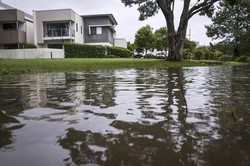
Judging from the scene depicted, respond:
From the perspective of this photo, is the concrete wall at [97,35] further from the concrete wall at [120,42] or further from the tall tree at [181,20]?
the tall tree at [181,20]

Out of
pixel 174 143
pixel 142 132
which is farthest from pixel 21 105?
pixel 174 143

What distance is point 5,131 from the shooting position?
184cm

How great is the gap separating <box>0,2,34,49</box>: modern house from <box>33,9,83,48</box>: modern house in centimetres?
226

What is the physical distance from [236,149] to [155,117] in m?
0.88

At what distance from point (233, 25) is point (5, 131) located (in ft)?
137

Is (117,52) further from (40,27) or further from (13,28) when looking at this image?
(13,28)

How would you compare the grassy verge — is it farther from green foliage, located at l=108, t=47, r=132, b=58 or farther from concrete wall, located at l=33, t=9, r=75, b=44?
concrete wall, located at l=33, t=9, r=75, b=44

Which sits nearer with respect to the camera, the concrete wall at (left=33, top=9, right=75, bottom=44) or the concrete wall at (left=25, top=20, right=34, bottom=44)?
the concrete wall at (left=33, top=9, right=75, bottom=44)

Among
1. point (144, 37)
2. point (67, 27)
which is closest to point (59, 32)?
point (67, 27)

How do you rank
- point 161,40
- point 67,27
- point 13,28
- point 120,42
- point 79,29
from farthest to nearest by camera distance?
point 161,40 → point 120,42 → point 79,29 → point 67,27 → point 13,28

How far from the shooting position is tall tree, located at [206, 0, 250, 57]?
3553cm

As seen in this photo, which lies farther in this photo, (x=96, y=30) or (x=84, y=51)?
(x=96, y=30)

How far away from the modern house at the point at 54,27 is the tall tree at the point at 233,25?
2487 centimetres

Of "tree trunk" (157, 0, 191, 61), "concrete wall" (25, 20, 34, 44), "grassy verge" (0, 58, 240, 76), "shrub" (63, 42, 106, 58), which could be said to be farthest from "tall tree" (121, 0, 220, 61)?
"concrete wall" (25, 20, 34, 44)
